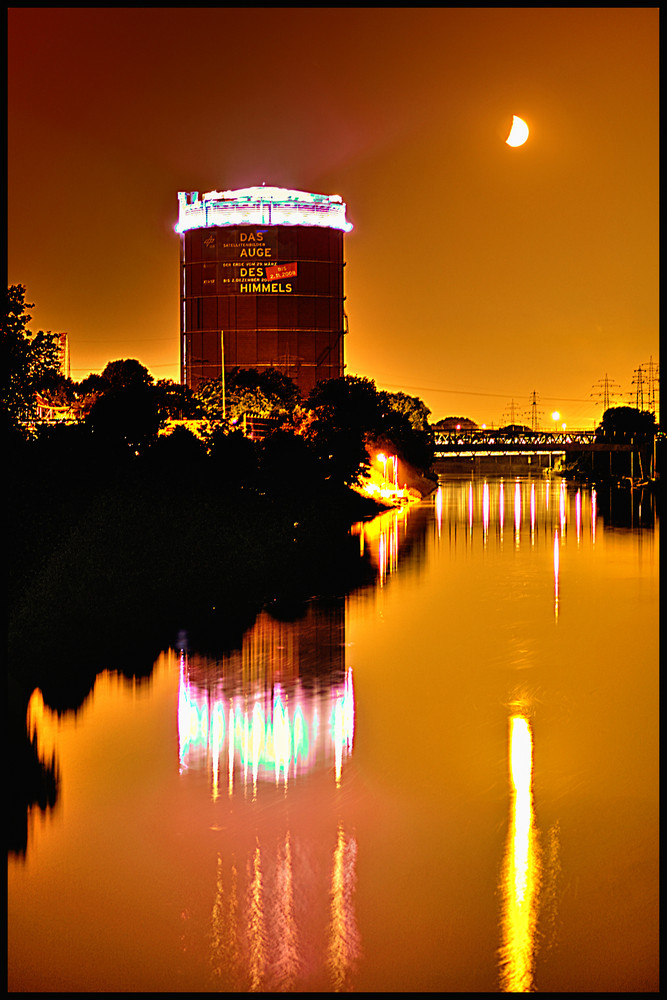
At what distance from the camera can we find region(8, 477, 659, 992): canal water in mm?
8820

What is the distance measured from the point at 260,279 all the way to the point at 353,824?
547 feet

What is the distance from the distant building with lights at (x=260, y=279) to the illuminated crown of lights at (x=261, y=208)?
15cm

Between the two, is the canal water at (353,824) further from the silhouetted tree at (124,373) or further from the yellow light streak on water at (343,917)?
the silhouetted tree at (124,373)

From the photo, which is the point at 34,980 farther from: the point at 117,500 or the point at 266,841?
the point at 117,500

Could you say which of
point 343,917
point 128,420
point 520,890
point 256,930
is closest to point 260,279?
point 128,420

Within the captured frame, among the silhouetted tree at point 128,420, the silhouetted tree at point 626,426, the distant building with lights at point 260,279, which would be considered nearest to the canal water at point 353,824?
the silhouetted tree at point 128,420

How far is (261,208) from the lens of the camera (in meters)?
175

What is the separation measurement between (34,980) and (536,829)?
5.11 metres

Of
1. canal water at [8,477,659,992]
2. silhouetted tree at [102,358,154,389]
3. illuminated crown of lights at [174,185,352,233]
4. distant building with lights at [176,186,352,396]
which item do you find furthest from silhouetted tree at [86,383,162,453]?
illuminated crown of lights at [174,185,352,233]

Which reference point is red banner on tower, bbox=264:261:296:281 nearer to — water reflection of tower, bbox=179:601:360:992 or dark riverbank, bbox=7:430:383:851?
dark riverbank, bbox=7:430:383:851

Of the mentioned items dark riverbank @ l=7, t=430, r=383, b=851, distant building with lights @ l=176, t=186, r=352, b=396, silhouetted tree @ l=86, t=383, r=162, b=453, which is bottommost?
dark riverbank @ l=7, t=430, r=383, b=851

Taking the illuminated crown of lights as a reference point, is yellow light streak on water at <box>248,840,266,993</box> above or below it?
below

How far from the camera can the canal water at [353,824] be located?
28.9ft

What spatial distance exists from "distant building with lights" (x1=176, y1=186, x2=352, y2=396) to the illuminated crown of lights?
0.48 feet
